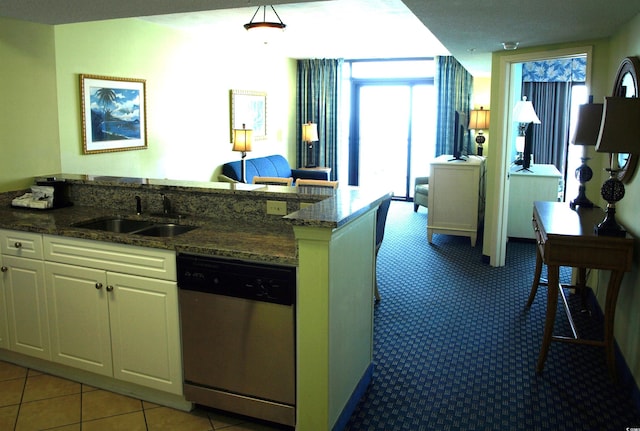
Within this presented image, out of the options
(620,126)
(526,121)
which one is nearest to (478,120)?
(526,121)

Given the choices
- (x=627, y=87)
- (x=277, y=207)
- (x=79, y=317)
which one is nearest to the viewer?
(x=79, y=317)

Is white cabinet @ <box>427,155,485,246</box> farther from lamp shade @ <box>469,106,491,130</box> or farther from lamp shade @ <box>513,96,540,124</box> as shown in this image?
lamp shade @ <box>469,106,491,130</box>

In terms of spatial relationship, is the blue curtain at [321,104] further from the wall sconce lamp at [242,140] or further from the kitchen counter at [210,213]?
the kitchen counter at [210,213]

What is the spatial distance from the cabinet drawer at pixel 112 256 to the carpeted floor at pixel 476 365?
1209 millimetres

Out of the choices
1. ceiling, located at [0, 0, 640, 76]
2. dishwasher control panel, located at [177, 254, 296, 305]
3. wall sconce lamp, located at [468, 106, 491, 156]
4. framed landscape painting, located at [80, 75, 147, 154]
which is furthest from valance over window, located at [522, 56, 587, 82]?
dishwasher control panel, located at [177, 254, 296, 305]

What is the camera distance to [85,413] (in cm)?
278

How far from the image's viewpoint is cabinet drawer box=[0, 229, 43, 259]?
3.03 metres

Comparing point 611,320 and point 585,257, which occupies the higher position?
point 585,257

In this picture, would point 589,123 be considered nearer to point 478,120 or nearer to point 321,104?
point 478,120

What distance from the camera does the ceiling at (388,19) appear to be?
3.24 m

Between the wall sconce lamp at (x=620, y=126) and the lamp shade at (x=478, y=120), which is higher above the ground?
the lamp shade at (x=478, y=120)

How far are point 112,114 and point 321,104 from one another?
4697 millimetres

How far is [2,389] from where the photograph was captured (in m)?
3.03

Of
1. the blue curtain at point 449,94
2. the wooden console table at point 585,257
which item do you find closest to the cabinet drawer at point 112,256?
the wooden console table at point 585,257
